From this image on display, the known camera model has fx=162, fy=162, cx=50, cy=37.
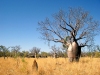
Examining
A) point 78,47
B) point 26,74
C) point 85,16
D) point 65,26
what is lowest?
point 26,74

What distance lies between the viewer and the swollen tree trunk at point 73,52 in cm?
1006

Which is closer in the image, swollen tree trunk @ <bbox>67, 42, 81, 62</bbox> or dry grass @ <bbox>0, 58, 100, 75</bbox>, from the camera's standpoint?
dry grass @ <bbox>0, 58, 100, 75</bbox>

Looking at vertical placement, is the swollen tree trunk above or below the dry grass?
above

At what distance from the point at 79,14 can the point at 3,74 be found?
745cm

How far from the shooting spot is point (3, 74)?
16.5 ft

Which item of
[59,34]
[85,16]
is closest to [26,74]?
[59,34]

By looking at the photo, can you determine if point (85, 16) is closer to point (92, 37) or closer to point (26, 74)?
point (92, 37)

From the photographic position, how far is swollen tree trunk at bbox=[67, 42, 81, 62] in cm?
1006

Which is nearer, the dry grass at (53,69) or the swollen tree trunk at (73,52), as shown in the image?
the dry grass at (53,69)

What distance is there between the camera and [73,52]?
1013cm

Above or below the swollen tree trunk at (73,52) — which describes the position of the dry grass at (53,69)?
below

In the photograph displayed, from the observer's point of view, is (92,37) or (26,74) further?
(92,37)

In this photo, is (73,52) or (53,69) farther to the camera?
(73,52)

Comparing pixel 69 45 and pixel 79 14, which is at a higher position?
pixel 79 14
